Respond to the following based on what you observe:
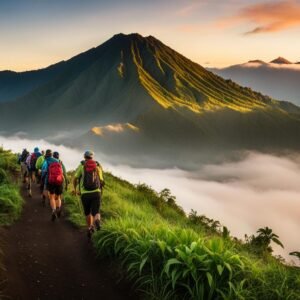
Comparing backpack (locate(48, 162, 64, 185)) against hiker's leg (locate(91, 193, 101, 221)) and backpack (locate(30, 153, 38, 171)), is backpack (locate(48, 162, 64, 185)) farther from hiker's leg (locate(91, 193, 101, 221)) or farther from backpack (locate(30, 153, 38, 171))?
backpack (locate(30, 153, 38, 171))

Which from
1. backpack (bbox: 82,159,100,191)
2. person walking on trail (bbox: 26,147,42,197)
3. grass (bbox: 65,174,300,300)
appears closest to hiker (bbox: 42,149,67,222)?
backpack (bbox: 82,159,100,191)

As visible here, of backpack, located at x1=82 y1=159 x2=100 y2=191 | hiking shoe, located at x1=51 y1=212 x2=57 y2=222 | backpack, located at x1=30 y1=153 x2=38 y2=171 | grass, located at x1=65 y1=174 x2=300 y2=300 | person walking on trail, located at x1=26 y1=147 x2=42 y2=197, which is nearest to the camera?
grass, located at x1=65 y1=174 x2=300 y2=300

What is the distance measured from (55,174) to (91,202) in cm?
300

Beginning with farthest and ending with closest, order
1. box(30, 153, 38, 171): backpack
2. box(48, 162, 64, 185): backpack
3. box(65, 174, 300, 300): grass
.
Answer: box(30, 153, 38, 171): backpack, box(48, 162, 64, 185): backpack, box(65, 174, 300, 300): grass

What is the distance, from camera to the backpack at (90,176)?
10500 mm

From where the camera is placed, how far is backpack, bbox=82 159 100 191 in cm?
1050

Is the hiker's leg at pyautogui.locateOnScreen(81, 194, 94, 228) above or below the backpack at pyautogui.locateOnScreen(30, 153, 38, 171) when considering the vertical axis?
below

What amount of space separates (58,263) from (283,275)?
180 inches

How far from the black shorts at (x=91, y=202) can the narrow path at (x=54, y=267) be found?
2.51ft

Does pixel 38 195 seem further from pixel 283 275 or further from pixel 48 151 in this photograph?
pixel 283 275

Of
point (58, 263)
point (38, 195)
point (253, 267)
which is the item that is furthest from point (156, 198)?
point (253, 267)

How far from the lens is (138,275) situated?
7.99 m

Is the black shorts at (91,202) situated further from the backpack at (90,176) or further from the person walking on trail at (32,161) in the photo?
the person walking on trail at (32,161)

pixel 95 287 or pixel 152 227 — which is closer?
pixel 95 287
